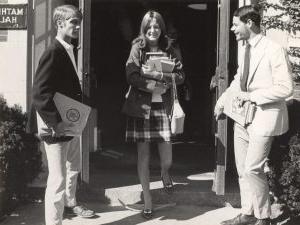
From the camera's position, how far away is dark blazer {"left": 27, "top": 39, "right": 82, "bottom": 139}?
4371mm

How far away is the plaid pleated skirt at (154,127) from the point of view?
17.2 ft

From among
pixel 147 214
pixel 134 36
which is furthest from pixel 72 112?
pixel 134 36

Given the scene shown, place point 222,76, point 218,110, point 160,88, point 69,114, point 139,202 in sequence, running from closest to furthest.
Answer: point 69,114 < point 218,110 < point 160,88 < point 222,76 < point 139,202

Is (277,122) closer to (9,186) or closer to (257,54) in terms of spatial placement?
(257,54)

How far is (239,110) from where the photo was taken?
188 inches

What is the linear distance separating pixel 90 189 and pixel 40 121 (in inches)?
59.4

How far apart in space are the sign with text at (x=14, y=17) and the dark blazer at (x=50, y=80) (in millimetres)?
1446

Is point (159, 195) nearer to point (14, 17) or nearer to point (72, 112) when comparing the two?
point (72, 112)

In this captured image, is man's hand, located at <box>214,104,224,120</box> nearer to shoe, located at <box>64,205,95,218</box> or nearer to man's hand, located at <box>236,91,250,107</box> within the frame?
man's hand, located at <box>236,91,250,107</box>

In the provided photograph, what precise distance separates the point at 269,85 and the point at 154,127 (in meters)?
1.25

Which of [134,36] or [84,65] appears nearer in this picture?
[84,65]

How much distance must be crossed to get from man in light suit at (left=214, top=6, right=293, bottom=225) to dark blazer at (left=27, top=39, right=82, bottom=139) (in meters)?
1.50

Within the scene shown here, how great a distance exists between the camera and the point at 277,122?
4.54m

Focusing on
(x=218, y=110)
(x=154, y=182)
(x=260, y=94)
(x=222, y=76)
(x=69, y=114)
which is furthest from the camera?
(x=154, y=182)
